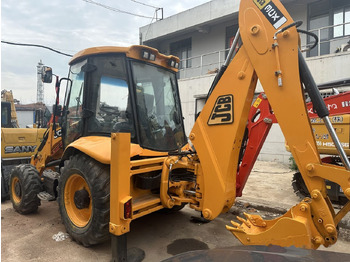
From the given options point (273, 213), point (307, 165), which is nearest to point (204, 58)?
point (273, 213)

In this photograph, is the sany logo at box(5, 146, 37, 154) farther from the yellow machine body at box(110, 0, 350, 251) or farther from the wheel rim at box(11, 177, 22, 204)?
the yellow machine body at box(110, 0, 350, 251)

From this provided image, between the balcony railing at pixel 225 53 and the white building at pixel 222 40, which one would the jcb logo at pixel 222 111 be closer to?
the white building at pixel 222 40

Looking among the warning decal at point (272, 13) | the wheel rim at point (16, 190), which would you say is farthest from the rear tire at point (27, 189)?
the warning decal at point (272, 13)

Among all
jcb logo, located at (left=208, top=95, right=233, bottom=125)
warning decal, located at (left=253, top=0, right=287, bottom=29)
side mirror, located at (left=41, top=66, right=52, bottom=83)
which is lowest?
jcb logo, located at (left=208, top=95, right=233, bottom=125)

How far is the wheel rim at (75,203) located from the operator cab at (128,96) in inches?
26.3

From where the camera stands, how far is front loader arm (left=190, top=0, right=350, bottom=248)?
2209mm

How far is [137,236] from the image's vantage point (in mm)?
3662

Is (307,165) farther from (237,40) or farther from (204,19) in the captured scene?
(204,19)

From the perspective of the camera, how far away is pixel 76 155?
3.43 metres

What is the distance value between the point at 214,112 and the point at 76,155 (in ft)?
6.33

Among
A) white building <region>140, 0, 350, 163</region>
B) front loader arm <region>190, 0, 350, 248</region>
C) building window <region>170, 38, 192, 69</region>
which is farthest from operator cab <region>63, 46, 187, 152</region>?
building window <region>170, 38, 192, 69</region>

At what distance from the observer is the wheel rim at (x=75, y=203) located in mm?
3451

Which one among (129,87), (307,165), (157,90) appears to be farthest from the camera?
(157,90)

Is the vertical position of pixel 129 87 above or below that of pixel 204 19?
below
